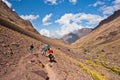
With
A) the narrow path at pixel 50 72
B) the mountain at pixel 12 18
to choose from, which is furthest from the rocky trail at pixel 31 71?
the mountain at pixel 12 18

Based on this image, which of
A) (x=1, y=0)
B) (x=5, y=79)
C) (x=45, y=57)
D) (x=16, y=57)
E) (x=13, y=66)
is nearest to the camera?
(x=5, y=79)

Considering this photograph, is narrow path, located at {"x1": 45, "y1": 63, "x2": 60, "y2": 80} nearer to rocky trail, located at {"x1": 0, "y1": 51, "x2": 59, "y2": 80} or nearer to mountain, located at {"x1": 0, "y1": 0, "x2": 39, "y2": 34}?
rocky trail, located at {"x1": 0, "y1": 51, "x2": 59, "y2": 80}

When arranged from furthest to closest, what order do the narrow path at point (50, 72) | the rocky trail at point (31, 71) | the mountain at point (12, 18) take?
the mountain at point (12, 18)
the narrow path at point (50, 72)
the rocky trail at point (31, 71)

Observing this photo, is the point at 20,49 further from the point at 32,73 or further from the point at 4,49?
the point at 32,73

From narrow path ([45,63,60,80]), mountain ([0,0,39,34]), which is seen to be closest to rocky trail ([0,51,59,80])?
narrow path ([45,63,60,80])

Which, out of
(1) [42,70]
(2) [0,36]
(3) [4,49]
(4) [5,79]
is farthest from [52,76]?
(2) [0,36]

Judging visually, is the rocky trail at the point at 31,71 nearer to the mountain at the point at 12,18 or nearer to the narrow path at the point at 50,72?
the narrow path at the point at 50,72

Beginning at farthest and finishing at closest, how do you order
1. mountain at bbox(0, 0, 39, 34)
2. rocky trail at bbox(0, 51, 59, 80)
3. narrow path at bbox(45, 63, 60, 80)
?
1. mountain at bbox(0, 0, 39, 34)
2. narrow path at bbox(45, 63, 60, 80)
3. rocky trail at bbox(0, 51, 59, 80)

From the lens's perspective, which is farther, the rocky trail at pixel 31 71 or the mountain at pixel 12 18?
the mountain at pixel 12 18

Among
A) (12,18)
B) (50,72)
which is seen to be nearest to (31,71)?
(50,72)

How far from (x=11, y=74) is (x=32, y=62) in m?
6.54

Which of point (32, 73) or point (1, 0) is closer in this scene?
point (32, 73)

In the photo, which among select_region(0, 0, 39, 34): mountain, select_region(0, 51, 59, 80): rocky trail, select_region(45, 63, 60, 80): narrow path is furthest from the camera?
select_region(0, 0, 39, 34): mountain

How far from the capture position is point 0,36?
168ft
